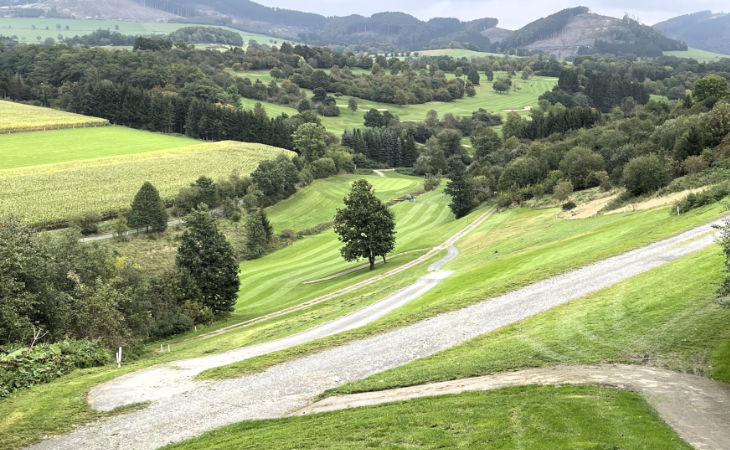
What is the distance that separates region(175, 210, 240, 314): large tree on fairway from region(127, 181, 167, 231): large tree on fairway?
1200 inches

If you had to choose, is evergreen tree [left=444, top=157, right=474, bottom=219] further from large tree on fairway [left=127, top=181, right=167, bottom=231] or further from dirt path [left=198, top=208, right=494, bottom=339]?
large tree on fairway [left=127, top=181, right=167, bottom=231]

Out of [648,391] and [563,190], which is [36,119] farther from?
[648,391]

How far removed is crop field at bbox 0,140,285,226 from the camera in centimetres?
8125

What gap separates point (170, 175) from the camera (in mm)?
106000

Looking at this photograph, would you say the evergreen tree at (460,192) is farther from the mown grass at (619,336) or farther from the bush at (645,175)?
the mown grass at (619,336)

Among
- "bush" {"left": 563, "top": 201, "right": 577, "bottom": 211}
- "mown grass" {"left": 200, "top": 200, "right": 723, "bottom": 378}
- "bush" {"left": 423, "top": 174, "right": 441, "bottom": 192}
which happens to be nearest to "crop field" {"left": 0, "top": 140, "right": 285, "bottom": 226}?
"bush" {"left": 423, "top": 174, "right": 441, "bottom": 192}

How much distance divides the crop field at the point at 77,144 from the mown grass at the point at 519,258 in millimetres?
85793

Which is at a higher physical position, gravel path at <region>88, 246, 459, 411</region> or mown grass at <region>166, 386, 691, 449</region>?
mown grass at <region>166, 386, 691, 449</region>

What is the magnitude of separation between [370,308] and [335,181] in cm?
9308

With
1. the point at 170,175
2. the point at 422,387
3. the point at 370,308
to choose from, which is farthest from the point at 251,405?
the point at 170,175

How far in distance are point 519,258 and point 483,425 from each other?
1191 inches

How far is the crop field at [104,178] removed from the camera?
81250 mm

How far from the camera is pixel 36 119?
13438cm

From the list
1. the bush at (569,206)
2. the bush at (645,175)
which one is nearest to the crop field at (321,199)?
the bush at (569,206)
